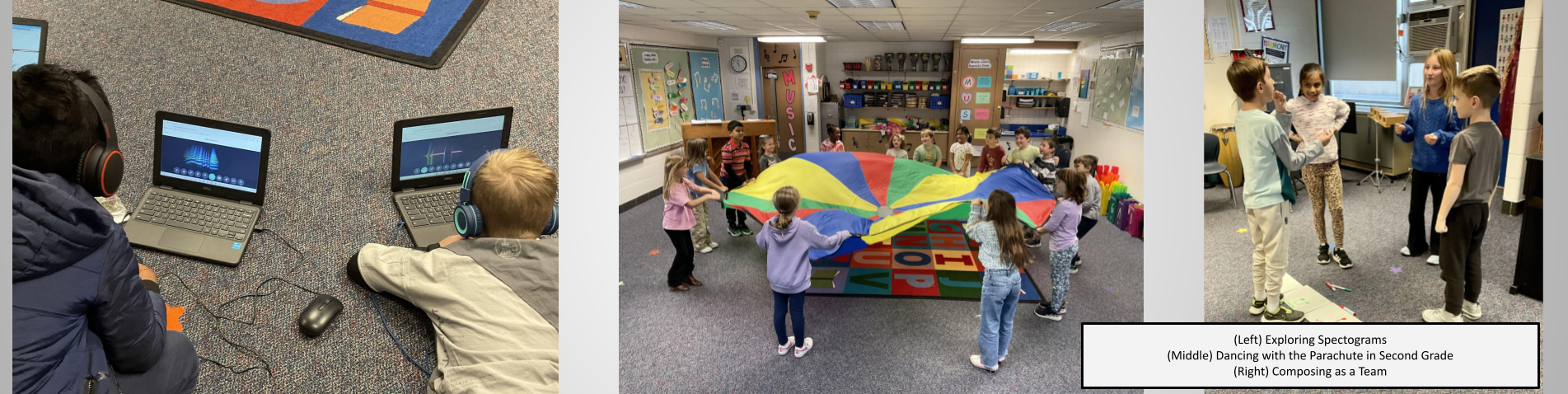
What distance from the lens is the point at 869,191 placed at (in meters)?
3.22

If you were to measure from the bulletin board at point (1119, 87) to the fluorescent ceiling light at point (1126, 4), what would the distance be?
23cm

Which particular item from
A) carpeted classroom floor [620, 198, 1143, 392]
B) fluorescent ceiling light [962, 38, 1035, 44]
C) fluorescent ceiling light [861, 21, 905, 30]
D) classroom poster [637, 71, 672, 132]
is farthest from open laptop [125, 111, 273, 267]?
fluorescent ceiling light [962, 38, 1035, 44]

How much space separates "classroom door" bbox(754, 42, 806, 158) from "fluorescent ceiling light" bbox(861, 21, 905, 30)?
41 centimetres

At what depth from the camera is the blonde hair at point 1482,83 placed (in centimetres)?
178

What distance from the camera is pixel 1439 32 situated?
1.81 meters

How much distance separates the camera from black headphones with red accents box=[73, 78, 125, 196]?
4.75 ft

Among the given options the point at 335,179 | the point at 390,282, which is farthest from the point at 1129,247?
the point at 335,179

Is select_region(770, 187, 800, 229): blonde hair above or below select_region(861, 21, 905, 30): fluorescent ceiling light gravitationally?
below

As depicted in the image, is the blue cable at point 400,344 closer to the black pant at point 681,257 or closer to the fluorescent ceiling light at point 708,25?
the black pant at point 681,257

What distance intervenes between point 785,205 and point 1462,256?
2.61 metres

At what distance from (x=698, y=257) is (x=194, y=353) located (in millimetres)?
2412

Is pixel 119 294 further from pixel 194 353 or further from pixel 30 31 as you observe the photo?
pixel 30 31

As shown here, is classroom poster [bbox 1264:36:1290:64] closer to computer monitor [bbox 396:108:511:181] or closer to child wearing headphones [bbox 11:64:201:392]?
computer monitor [bbox 396:108:511:181]

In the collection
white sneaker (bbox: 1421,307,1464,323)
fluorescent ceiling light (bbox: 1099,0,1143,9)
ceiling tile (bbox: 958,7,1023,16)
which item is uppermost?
ceiling tile (bbox: 958,7,1023,16)
